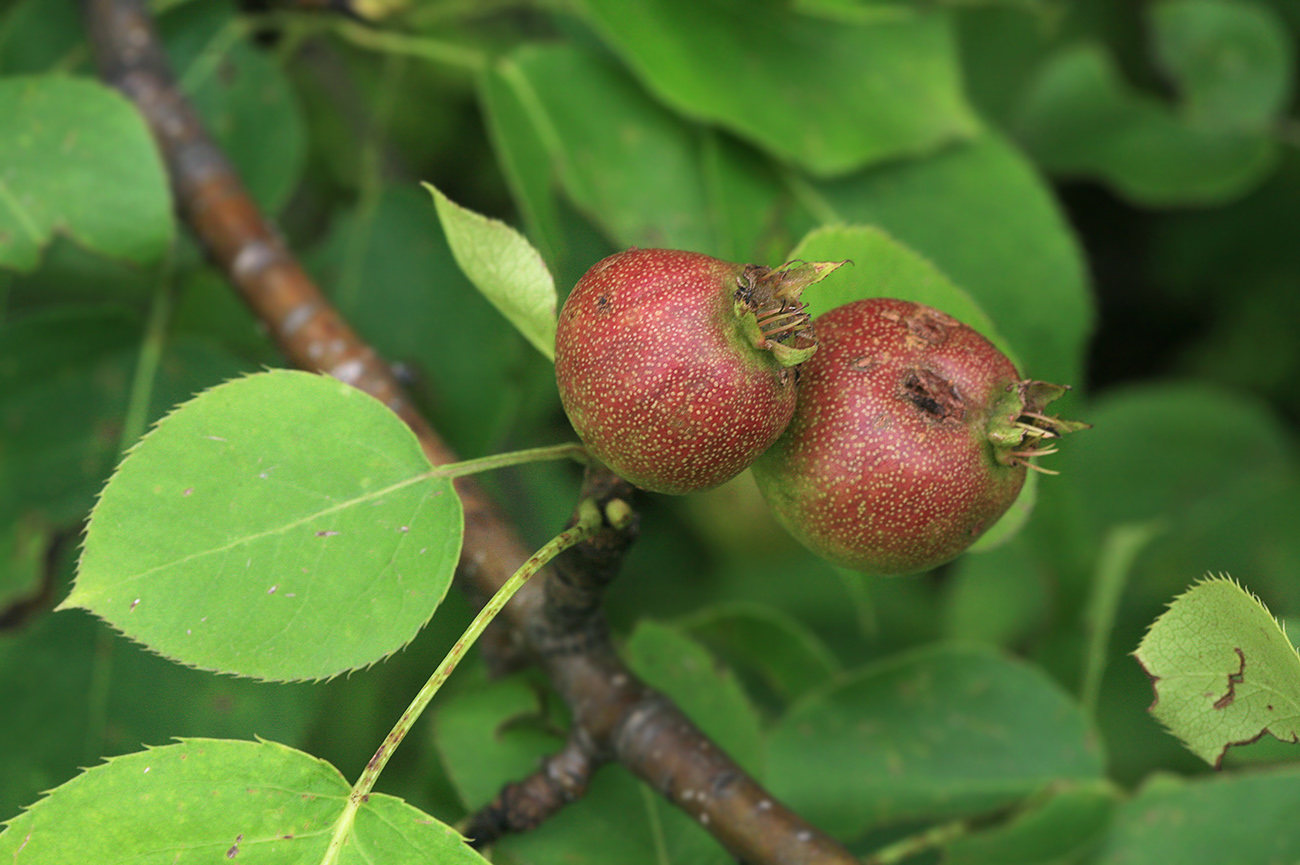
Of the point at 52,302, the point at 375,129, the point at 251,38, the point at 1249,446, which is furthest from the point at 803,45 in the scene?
the point at 52,302

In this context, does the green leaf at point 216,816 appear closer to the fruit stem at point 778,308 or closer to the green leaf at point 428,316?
the fruit stem at point 778,308

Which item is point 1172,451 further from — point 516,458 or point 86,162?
point 86,162

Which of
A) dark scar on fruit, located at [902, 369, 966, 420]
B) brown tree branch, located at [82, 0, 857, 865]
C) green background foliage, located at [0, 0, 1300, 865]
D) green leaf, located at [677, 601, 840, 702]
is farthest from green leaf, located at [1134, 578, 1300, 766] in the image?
green leaf, located at [677, 601, 840, 702]

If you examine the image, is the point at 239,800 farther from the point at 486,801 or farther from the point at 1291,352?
the point at 1291,352

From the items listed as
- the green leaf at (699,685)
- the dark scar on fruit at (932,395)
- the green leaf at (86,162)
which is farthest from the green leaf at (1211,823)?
the green leaf at (86,162)

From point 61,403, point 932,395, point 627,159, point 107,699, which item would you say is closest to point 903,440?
point 932,395

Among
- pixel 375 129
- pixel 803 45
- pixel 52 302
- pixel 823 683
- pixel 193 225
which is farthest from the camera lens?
pixel 52 302
